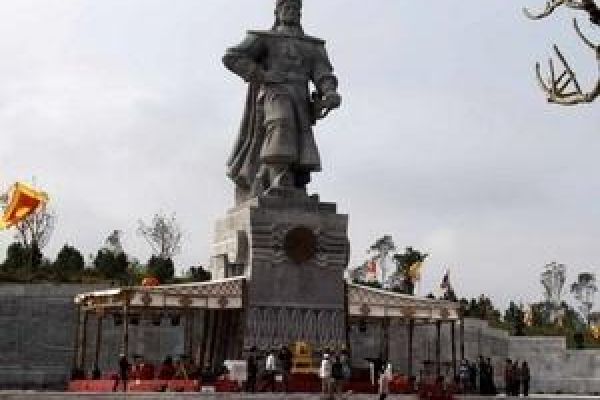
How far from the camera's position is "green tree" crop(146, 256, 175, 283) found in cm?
4431

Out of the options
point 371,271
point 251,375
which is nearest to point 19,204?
point 251,375

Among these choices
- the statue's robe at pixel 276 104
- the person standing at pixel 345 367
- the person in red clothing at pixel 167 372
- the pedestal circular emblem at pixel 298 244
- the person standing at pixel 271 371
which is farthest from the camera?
the statue's robe at pixel 276 104

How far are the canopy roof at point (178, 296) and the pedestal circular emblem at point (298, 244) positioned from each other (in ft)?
5.04

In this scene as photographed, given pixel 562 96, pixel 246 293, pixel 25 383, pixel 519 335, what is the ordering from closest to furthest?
pixel 562 96 < pixel 246 293 < pixel 25 383 < pixel 519 335

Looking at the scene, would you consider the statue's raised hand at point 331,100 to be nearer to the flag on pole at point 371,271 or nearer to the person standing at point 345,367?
the person standing at point 345,367

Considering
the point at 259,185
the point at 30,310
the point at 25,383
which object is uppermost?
the point at 259,185

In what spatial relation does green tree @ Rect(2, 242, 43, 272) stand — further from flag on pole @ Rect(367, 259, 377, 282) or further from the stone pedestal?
the stone pedestal

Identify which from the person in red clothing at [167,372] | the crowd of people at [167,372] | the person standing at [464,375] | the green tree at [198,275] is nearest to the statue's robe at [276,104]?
the crowd of people at [167,372]

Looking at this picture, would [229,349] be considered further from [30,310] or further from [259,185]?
[30,310]

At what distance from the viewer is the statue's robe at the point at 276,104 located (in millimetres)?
28109

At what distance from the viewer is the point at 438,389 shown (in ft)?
77.1

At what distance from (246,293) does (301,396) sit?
16.3 feet

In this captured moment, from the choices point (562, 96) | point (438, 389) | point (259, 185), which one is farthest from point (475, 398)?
point (562, 96)

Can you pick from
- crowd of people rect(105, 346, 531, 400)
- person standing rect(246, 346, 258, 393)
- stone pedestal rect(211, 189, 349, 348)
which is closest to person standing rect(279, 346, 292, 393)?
crowd of people rect(105, 346, 531, 400)
